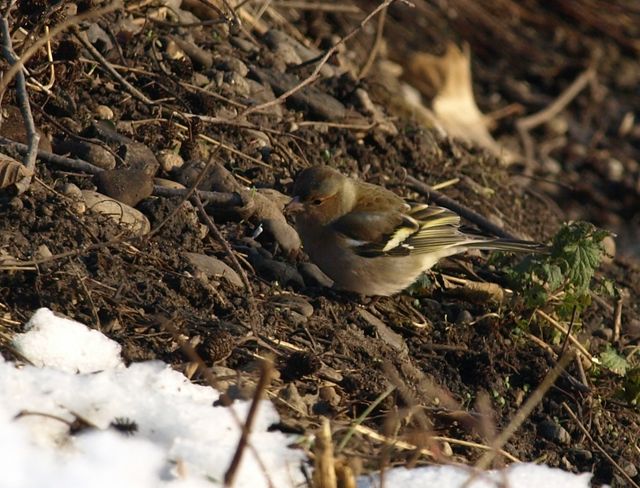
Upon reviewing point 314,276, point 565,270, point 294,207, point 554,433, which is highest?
point 565,270

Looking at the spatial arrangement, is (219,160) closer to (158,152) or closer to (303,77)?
(158,152)

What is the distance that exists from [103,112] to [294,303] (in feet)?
4.73

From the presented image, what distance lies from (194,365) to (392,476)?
82cm

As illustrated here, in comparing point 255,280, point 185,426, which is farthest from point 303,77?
point 185,426

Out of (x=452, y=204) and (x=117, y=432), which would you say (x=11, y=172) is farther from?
(x=452, y=204)

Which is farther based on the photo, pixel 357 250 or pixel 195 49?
pixel 195 49

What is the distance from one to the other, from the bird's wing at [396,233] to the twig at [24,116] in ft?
5.06

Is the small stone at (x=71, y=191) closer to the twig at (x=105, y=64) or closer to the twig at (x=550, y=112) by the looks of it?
the twig at (x=105, y=64)

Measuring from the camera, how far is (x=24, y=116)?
4578mm

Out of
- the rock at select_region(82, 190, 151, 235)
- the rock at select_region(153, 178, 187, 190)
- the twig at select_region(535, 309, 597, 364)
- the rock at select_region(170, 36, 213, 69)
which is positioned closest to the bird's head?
the rock at select_region(153, 178, 187, 190)

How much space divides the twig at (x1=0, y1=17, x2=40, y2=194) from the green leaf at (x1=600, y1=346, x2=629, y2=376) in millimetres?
2654

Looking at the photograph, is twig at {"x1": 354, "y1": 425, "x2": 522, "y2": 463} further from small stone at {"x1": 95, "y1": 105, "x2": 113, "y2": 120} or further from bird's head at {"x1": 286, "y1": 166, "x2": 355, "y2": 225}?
small stone at {"x1": 95, "y1": 105, "x2": 113, "y2": 120}

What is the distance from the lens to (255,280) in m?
4.98

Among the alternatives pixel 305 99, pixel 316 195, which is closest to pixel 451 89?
pixel 305 99
